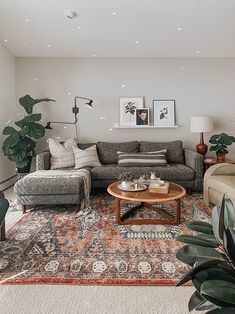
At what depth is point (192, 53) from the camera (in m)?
4.39

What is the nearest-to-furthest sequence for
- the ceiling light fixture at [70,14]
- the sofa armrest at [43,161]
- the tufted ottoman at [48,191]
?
the tufted ottoman at [48,191] → the ceiling light fixture at [70,14] → the sofa armrest at [43,161]

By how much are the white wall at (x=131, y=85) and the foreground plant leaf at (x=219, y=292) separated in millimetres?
4173

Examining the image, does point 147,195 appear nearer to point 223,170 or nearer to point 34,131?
point 223,170

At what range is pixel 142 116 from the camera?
15.0 feet

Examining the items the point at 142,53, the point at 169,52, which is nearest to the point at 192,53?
the point at 169,52

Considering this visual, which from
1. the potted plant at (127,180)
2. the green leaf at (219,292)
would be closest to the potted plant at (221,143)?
the potted plant at (127,180)

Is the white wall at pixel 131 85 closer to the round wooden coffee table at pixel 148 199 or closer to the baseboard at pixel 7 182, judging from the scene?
the baseboard at pixel 7 182

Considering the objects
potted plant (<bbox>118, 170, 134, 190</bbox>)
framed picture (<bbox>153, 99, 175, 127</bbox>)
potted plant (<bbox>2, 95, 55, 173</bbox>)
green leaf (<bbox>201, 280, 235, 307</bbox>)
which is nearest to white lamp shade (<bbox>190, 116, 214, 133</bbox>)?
framed picture (<bbox>153, 99, 175, 127</bbox>)

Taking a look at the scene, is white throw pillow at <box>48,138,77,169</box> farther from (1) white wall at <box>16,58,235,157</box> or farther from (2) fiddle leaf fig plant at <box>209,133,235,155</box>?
(2) fiddle leaf fig plant at <box>209,133,235,155</box>

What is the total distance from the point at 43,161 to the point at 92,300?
8.73 feet

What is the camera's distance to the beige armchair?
2.88 metres

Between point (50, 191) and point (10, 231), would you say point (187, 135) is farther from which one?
point (10, 231)

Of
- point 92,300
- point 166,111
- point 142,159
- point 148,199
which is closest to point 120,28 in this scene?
point 166,111

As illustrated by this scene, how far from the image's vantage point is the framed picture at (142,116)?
459 centimetres
